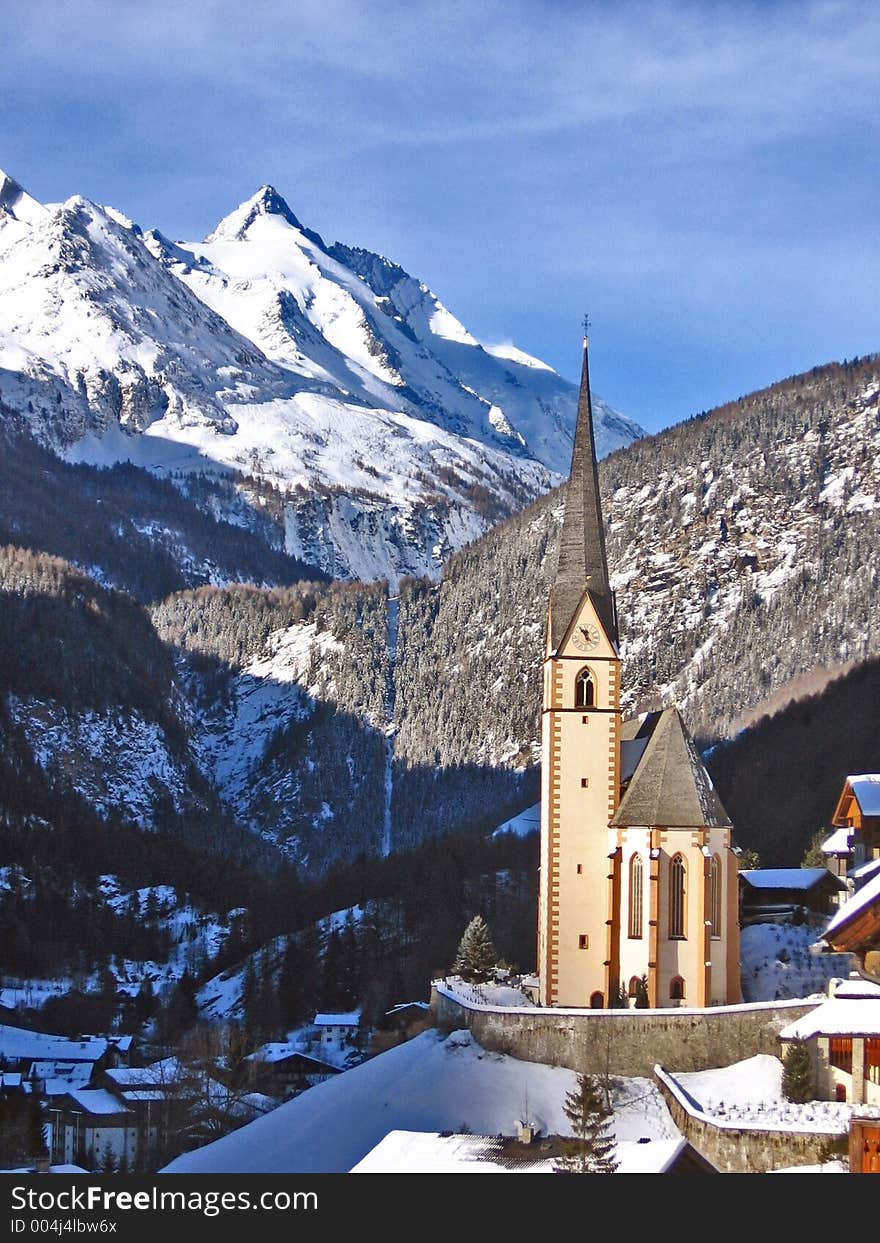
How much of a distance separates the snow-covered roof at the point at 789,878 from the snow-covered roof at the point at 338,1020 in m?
58.6

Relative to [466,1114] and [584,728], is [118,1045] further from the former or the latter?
[466,1114]

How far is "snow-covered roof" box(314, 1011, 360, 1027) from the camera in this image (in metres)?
160

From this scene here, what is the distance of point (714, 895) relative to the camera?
93.1 meters

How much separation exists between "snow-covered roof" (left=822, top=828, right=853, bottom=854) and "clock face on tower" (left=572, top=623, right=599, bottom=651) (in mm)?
14885

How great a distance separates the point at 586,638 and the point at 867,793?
15.3 meters

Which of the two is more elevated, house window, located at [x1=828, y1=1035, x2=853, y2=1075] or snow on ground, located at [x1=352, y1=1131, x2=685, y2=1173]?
house window, located at [x1=828, y1=1035, x2=853, y2=1075]

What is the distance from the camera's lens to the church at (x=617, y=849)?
303 ft

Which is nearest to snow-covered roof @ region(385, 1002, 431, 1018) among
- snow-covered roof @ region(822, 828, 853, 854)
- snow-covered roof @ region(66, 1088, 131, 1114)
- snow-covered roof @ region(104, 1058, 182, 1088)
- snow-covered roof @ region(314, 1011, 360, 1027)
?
snow-covered roof @ region(314, 1011, 360, 1027)

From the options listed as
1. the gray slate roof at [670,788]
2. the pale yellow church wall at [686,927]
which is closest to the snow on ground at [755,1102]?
the pale yellow church wall at [686,927]

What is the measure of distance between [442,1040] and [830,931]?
26.7m

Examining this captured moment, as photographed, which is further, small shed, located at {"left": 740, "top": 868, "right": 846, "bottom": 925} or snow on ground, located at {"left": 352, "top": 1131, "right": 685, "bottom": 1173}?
small shed, located at {"left": 740, "top": 868, "right": 846, "bottom": 925}

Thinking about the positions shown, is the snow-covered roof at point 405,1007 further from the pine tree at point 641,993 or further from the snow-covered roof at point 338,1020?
the pine tree at point 641,993

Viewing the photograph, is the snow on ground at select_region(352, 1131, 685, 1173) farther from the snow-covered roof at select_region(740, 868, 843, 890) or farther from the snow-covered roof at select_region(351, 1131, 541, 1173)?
the snow-covered roof at select_region(740, 868, 843, 890)

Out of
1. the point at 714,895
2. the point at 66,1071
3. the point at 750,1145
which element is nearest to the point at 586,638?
the point at 714,895
